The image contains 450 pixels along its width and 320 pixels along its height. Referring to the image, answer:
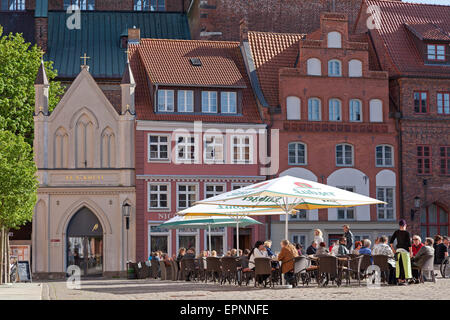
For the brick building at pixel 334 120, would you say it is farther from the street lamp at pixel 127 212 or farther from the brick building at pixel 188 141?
the street lamp at pixel 127 212

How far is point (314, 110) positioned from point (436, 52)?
7.71 metres

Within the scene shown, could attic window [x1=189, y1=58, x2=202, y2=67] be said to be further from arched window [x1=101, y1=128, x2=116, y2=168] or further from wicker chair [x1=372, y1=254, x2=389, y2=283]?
wicker chair [x1=372, y1=254, x2=389, y2=283]

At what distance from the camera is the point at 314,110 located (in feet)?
177

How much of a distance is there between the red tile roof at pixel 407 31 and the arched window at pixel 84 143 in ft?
53.9

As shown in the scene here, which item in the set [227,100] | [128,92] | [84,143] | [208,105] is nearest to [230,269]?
[84,143]

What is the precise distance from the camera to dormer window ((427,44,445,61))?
55688 millimetres

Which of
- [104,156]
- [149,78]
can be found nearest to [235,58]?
→ [149,78]

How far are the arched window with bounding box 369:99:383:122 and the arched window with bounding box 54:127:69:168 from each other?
16.0 metres

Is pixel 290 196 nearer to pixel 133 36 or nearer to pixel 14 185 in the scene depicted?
pixel 14 185

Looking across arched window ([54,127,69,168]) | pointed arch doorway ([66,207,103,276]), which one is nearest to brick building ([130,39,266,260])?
pointed arch doorway ([66,207,103,276])

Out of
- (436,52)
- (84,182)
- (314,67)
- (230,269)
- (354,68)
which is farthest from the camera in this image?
(436,52)

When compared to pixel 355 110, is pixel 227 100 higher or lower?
higher

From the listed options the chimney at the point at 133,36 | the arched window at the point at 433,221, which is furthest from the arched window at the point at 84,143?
the arched window at the point at 433,221
